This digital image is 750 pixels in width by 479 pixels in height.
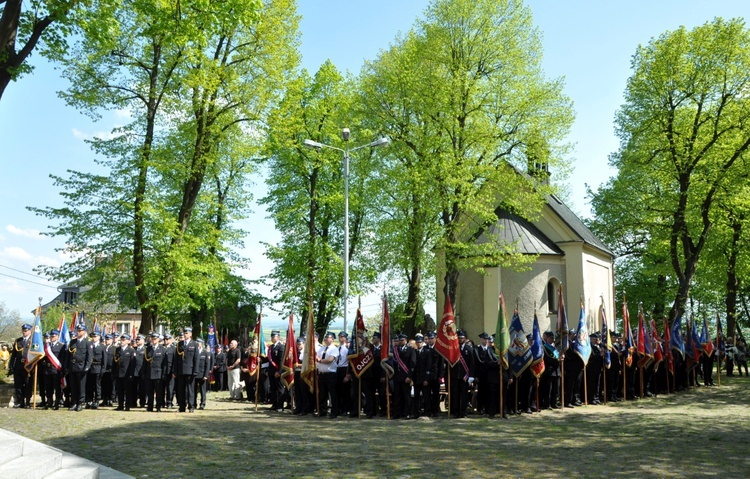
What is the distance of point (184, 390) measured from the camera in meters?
15.6

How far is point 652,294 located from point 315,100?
2704cm

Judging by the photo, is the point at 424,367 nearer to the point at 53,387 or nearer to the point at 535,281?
the point at 53,387

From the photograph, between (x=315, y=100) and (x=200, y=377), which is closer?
(x=200, y=377)

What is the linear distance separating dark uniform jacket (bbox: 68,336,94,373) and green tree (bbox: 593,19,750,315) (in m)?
21.2

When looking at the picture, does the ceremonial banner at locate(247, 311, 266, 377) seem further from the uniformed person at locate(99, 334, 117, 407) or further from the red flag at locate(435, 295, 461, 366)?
the red flag at locate(435, 295, 461, 366)

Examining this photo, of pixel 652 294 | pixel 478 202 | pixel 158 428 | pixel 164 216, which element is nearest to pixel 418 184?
pixel 478 202

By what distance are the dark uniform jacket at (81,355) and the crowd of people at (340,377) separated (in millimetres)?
23

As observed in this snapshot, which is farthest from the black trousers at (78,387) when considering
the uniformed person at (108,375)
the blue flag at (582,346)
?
the blue flag at (582,346)

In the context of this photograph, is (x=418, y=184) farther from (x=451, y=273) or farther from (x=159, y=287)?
(x=159, y=287)

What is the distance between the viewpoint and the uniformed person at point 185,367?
15.6 metres

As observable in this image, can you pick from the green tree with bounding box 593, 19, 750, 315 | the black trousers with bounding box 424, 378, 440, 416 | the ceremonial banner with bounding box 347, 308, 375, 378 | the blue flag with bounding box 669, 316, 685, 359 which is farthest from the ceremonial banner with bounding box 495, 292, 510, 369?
the green tree with bounding box 593, 19, 750, 315

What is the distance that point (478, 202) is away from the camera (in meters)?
26.7

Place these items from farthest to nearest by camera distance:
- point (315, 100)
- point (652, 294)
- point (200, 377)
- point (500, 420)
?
1. point (652, 294)
2. point (315, 100)
3. point (200, 377)
4. point (500, 420)

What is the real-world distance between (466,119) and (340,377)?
51.3 feet
